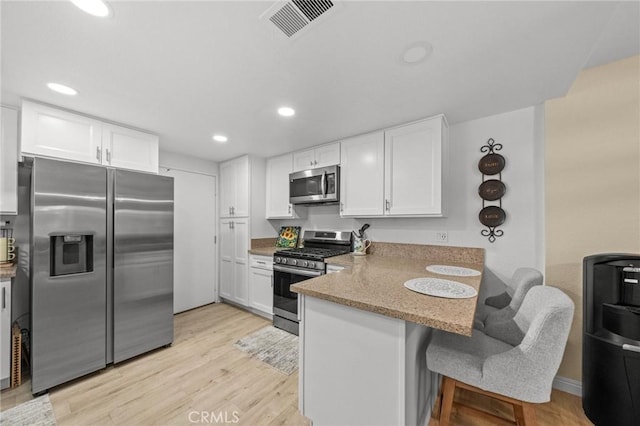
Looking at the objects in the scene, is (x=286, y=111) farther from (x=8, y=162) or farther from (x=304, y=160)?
(x=8, y=162)

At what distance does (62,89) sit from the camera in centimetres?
178

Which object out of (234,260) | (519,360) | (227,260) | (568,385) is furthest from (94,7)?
(568,385)

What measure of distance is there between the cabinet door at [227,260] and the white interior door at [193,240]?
14cm

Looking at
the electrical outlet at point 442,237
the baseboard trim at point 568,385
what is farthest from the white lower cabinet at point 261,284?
the baseboard trim at point 568,385

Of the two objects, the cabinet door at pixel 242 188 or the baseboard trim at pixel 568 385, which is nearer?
the baseboard trim at pixel 568 385

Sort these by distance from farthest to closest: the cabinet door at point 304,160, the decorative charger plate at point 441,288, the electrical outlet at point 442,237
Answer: the cabinet door at point 304,160, the electrical outlet at point 442,237, the decorative charger plate at point 441,288

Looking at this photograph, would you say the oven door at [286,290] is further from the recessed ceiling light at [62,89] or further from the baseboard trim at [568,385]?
the recessed ceiling light at [62,89]

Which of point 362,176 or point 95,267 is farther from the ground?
point 362,176

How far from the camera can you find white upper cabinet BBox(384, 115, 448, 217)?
221cm

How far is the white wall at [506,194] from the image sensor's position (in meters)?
2.07

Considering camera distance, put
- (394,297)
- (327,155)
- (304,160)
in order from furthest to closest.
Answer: (304,160)
(327,155)
(394,297)

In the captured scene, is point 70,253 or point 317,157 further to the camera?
point 317,157

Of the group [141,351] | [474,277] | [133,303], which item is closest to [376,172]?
[474,277]

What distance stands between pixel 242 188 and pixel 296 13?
2757mm
